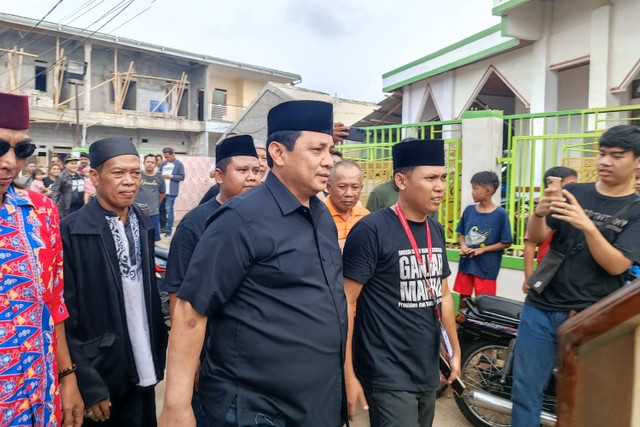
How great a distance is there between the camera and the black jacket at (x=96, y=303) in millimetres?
2480

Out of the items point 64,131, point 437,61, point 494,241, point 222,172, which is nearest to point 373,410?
point 222,172

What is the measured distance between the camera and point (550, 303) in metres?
3.05

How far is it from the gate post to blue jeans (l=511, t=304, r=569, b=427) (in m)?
3.25

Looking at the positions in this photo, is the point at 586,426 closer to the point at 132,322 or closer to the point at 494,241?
the point at 132,322

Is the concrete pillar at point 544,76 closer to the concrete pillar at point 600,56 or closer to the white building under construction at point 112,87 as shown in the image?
the concrete pillar at point 600,56

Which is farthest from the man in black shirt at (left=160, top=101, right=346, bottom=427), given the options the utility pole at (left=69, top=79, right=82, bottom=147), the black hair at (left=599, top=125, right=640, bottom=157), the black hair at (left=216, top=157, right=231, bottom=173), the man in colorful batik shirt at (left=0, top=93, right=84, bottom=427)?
the utility pole at (left=69, top=79, right=82, bottom=147)

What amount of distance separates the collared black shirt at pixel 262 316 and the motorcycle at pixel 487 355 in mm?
2306

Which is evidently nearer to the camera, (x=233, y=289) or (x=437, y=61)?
→ (x=233, y=289)

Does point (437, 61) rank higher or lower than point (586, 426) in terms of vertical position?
higher

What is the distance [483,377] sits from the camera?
3971mm

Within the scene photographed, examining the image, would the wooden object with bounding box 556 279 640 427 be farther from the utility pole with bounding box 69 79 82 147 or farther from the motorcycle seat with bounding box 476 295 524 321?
the utility pole with bounding box 69 79 82 147

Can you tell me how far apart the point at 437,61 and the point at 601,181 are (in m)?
9.14

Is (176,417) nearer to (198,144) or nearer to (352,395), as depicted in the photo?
(352,395)

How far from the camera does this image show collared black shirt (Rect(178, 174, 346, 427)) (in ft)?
5.93
